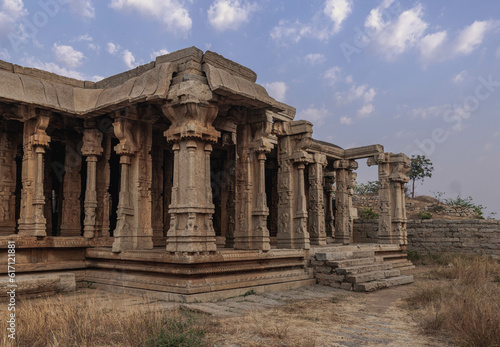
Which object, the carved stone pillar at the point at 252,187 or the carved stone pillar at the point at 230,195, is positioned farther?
the carved stone pillar at the point at 230,195

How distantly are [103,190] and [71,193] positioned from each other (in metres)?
0.86

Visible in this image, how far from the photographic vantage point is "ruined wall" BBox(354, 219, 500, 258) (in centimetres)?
1792

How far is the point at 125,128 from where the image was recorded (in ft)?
32.1

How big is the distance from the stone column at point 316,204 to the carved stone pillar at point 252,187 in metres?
5.71

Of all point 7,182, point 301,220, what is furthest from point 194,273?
point 7,182

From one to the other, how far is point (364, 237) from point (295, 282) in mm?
11902

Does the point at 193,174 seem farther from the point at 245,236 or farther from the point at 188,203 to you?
the point at 245,236

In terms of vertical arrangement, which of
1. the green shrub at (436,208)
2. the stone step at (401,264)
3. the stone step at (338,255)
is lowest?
the stone step at (401,264)

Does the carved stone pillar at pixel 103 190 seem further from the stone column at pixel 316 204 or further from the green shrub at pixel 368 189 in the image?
the green shrub at pixel 368 189

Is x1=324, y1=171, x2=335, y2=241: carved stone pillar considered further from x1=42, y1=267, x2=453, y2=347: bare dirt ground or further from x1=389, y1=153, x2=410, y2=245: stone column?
x1=42, y1=267, x2=453, y2=347: bare dirt ground

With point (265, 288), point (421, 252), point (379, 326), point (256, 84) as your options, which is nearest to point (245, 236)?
point (265, 288)

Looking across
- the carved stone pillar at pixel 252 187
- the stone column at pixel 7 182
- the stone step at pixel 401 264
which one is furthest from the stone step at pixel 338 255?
the stone column at pixel 7 182

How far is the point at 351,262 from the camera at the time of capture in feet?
38.0

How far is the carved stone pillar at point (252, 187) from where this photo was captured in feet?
33.0
